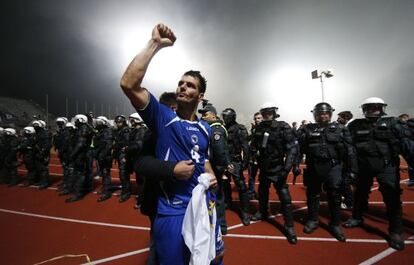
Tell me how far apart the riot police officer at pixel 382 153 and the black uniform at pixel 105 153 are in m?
7.26

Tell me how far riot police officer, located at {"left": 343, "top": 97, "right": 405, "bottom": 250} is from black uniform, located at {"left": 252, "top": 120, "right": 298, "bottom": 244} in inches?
52.8

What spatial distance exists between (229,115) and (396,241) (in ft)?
14.7

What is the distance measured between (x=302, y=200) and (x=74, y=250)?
21.1ft

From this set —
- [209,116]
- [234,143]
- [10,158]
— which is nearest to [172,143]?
[209,116]

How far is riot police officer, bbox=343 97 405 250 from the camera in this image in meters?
4.65

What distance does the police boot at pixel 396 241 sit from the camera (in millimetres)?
4379

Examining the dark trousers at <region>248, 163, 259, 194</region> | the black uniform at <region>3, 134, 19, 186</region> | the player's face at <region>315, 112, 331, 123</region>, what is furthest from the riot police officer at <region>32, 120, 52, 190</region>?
the player's face at <region>315, 112, 331, 123</region>

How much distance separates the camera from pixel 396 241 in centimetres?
445

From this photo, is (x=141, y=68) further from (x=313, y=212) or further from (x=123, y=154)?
(x=123, y=154)

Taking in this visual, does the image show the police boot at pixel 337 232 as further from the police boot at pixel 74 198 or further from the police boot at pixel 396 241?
the police boot at pixel 74 198

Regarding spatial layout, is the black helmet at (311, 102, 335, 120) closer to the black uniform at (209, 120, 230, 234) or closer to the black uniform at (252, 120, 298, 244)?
the black uniform at (252, 120, 298, 244)

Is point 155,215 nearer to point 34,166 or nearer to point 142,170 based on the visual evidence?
point 142,170

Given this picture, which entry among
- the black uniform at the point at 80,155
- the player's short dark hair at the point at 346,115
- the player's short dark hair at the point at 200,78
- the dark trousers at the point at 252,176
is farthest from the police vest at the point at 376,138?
the black uniform at the point at 80,155

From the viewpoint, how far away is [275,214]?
6633mm
